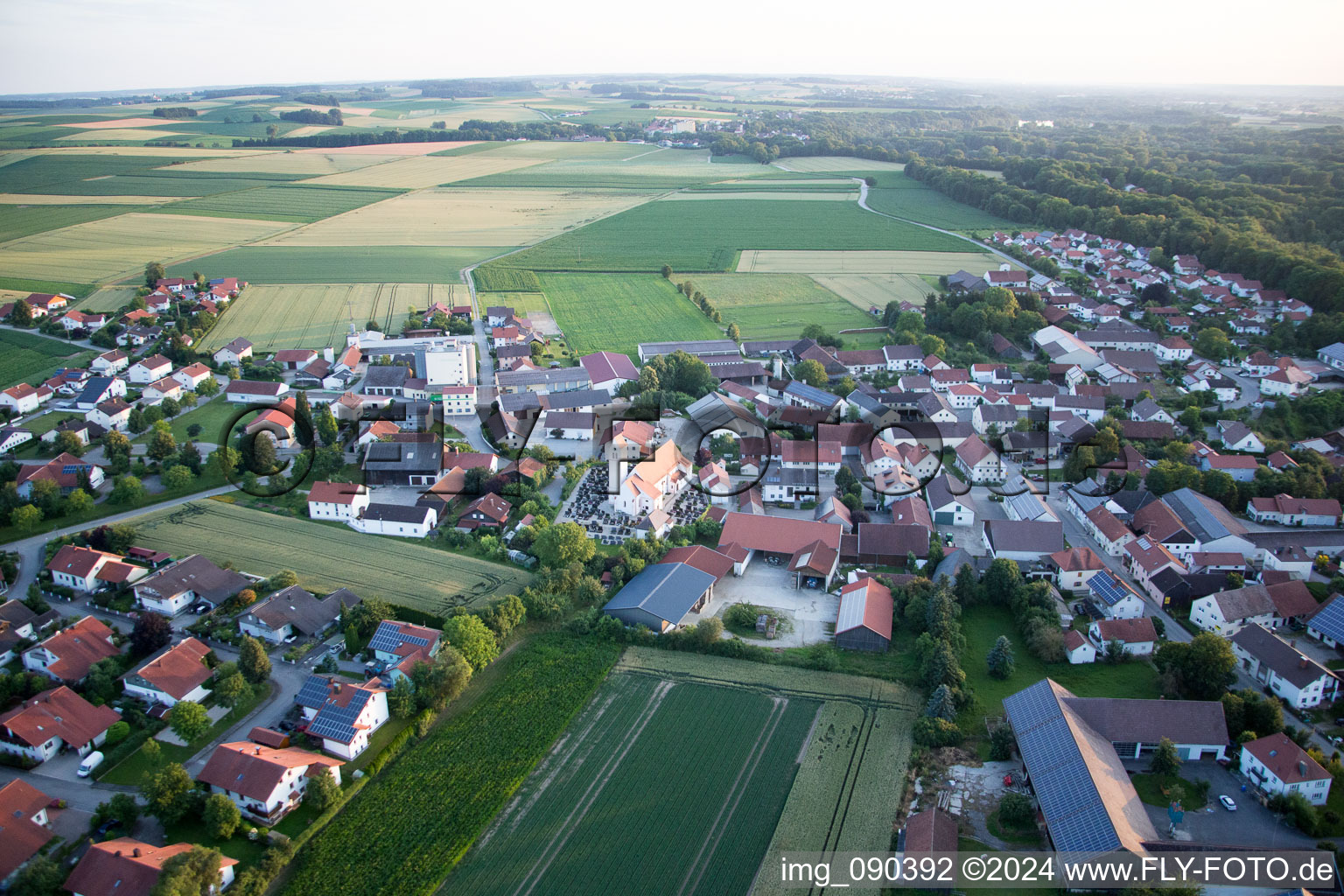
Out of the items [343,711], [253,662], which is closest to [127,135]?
[253,662]

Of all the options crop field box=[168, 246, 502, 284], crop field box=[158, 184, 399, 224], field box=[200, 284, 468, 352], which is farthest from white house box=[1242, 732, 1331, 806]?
crop field box=[158, 184, 399, 224]

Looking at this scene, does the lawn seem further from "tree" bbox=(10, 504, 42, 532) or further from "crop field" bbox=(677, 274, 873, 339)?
"tree" bbox=(10, 504, 42, 532)

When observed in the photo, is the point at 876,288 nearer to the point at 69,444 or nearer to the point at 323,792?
the point at 69,444

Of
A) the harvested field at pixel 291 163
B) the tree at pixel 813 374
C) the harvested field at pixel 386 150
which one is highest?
the harvested field at pixel 386 150

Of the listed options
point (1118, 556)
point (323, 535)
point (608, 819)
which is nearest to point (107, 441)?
point (323, 535)

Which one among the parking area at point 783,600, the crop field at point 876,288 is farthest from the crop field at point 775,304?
the parking area at point 783,600

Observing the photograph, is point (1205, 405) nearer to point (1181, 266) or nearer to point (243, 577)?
point (1181, 266)

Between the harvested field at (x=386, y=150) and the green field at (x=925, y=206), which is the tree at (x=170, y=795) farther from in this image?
the harvested field at (x=386, y=150)
